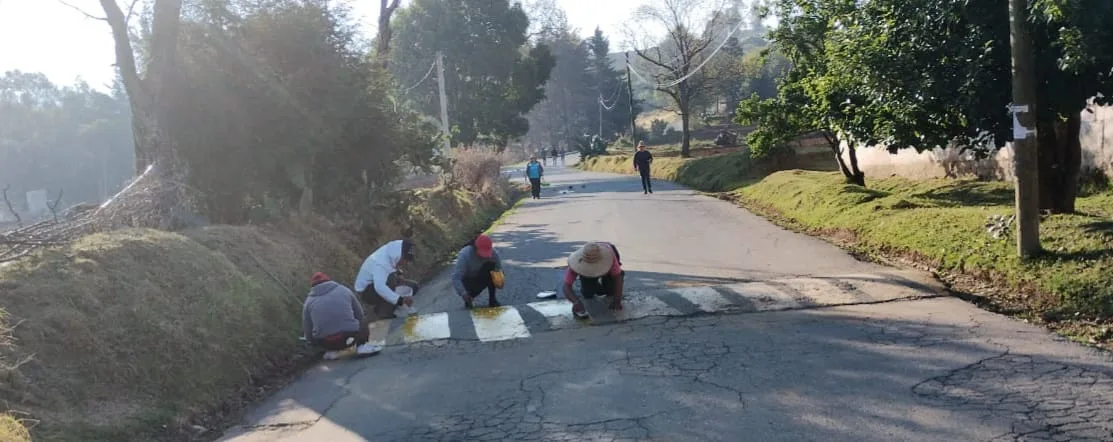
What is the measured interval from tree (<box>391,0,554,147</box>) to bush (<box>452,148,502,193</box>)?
1870 cm

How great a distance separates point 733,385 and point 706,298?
3630mm

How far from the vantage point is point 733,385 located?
6387mm

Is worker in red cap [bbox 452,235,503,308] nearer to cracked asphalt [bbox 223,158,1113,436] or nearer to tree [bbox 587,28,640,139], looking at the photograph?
cracked asphalt [bbox 223,158,1113,436]

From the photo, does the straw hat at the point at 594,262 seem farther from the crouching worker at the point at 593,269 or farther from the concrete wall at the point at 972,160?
the concrete wall at the point at 972,160

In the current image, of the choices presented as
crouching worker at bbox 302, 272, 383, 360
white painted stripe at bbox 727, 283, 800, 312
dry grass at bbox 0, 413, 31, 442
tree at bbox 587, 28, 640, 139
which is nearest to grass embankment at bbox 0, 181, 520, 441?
dry grass at bbox 0, 413, 31, 442

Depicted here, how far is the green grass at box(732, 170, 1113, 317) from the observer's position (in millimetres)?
8289

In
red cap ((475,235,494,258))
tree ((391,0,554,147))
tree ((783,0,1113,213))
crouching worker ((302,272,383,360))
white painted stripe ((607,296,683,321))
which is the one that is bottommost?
white painted stripe ((607,296,683,321))

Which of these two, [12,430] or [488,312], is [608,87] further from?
[12,430]

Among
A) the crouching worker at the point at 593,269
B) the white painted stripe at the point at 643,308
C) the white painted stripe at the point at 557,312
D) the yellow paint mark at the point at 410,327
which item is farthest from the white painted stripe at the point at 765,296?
the yellow paint mark at the point at 410,327

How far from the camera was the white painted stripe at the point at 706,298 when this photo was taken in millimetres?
9477

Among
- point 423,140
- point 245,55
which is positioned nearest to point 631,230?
point 423,140

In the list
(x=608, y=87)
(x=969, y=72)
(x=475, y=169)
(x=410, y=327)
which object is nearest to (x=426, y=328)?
(x=410, y=327)

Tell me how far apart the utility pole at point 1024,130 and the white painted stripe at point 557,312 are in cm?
493

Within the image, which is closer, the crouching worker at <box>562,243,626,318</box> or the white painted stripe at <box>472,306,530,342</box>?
the white painted stripe at <box>472,306,530,342</box>
